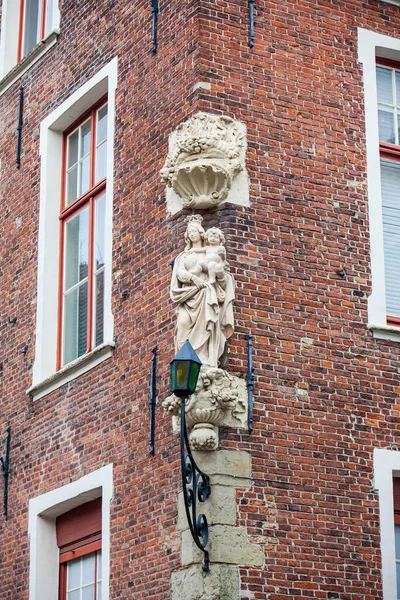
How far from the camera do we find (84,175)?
1485 cm

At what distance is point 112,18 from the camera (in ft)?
47.5

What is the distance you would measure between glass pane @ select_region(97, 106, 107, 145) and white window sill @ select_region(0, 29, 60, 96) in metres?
1.51

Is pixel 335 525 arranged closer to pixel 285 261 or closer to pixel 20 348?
pixel 285 261

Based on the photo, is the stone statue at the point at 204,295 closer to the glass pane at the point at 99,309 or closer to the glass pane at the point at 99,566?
the glass pane at the point at 99,309

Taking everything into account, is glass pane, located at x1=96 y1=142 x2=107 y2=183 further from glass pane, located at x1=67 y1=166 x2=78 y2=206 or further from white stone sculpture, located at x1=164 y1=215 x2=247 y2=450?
white stone sculpture, located at x1=164 y1=215 x2=247 y2=450

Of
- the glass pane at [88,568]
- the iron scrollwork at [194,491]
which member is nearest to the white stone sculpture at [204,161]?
the iron scrollwork at [194,491]

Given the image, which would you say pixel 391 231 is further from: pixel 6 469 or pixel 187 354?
pixel 6 469

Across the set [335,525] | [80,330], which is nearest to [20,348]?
[80,330]

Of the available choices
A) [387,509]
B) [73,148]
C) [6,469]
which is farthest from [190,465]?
[73,148]

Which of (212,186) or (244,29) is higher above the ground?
(244,29)

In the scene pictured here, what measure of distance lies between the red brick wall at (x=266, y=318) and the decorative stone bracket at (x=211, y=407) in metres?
0.16

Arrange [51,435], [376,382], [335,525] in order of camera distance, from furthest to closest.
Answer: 1. [51,435]
2. [376,382]
3. [335,525]

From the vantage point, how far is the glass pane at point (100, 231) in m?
14.1

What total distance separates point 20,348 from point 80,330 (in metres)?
1.05
